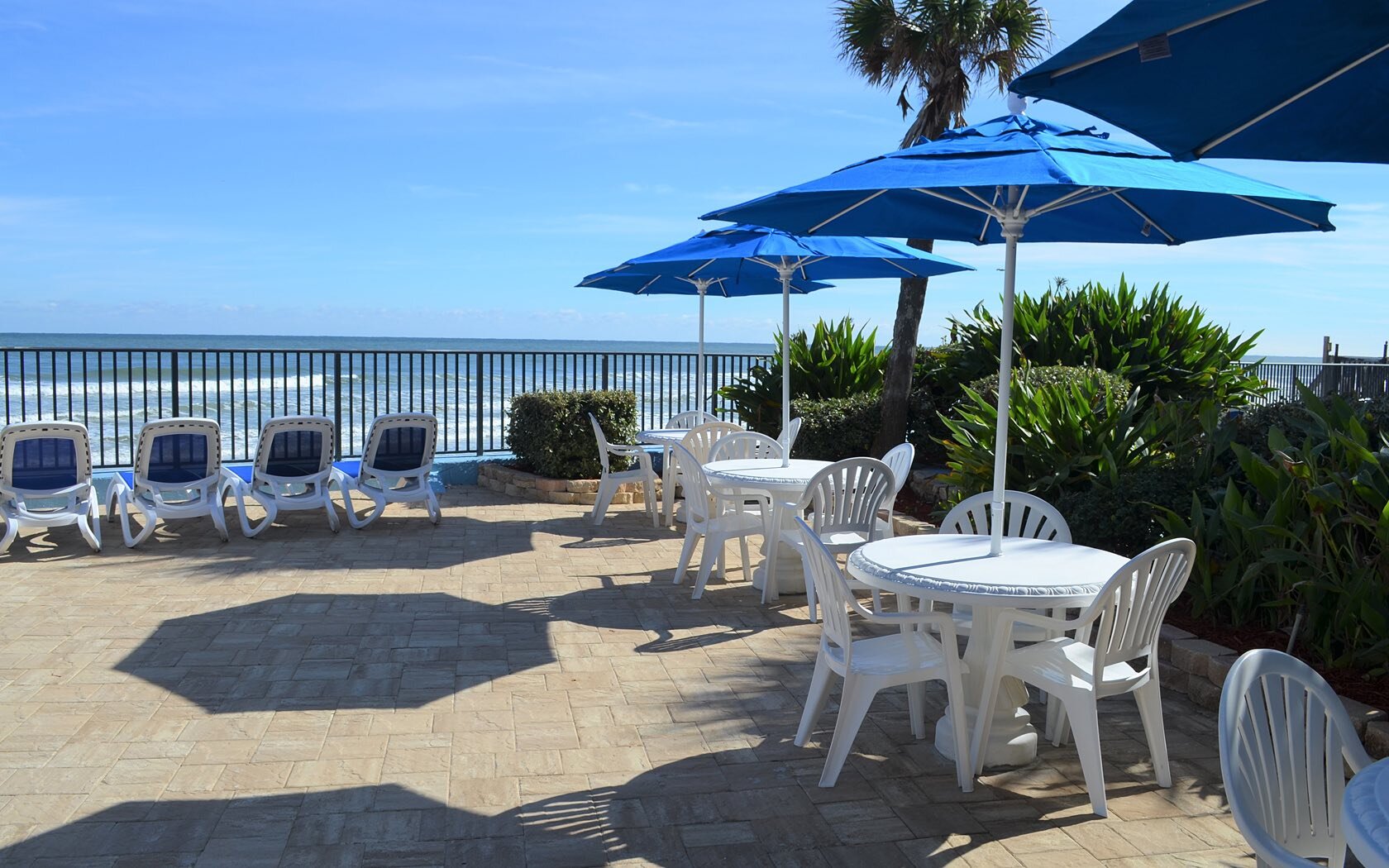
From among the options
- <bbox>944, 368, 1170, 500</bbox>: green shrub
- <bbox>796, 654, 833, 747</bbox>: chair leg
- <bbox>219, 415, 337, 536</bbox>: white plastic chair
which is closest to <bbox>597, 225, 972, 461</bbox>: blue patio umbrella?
<bbox>944, 368, 1170, 500</bbox>: green shrub

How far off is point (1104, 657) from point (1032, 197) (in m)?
2.16

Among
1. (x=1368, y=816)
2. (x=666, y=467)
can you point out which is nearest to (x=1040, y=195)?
(x=1368, y=816)

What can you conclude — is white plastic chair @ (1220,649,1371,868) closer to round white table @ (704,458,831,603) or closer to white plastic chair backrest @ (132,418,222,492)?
round white table @ (704,458,831,603)

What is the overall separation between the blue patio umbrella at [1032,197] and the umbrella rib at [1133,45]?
68cm

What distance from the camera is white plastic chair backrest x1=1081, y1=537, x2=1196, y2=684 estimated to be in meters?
3.30

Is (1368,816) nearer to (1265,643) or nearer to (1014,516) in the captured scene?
(1014,516)

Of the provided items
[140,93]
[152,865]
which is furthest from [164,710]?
[140,93]

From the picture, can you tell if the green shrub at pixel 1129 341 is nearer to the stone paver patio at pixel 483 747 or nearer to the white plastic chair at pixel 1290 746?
the stone paver patio at pixel 483 747

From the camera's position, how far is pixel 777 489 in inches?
246

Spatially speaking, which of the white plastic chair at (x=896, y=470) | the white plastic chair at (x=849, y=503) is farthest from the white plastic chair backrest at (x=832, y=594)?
the white plastic chair at (x=896, y=470)

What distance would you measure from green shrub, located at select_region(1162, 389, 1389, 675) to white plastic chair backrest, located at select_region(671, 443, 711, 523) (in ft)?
8.81

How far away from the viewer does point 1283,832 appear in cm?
207

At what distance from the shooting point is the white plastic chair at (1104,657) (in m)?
3.34

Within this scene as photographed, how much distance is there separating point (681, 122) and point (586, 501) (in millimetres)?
13103
